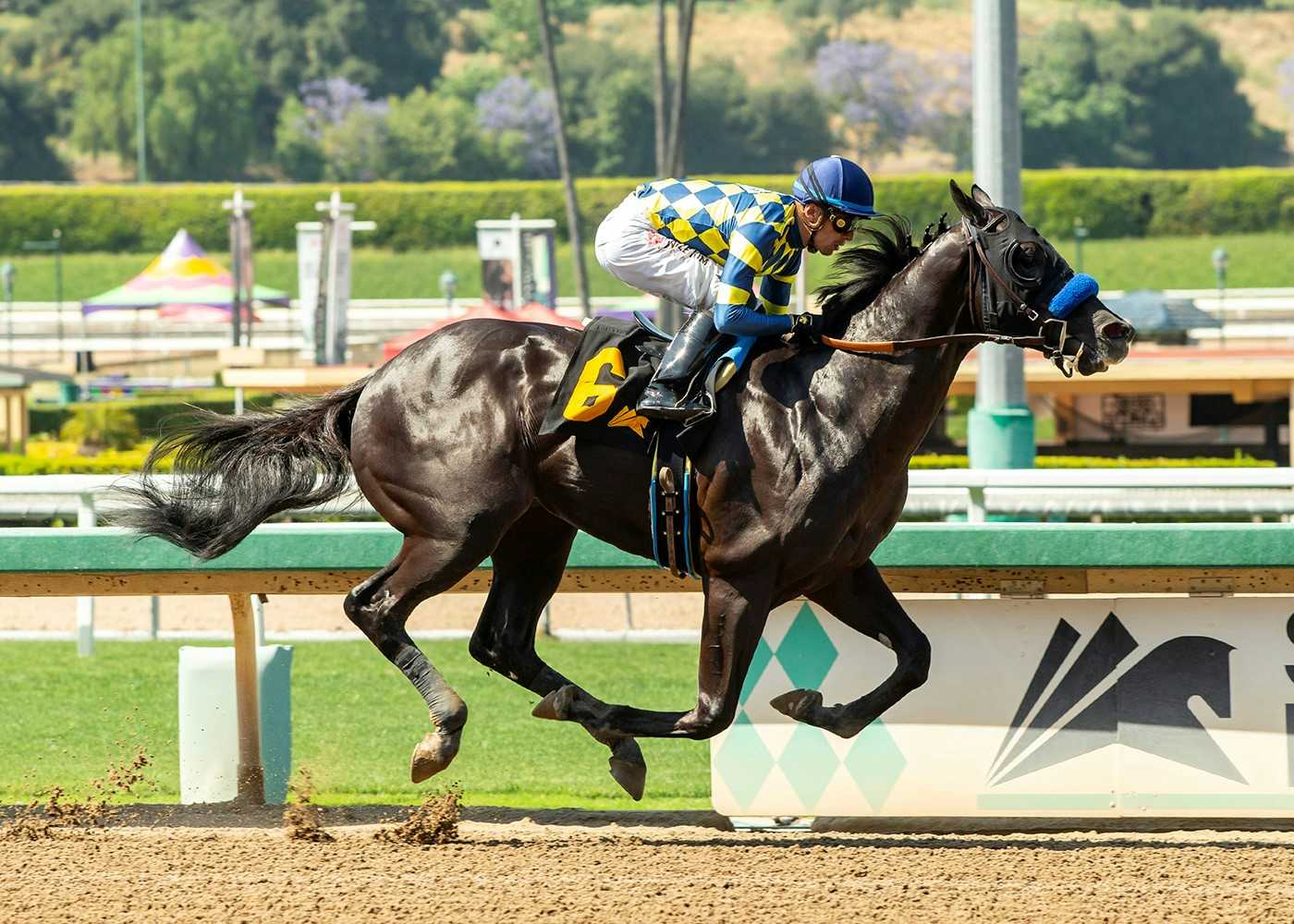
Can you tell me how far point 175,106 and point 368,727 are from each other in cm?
6200

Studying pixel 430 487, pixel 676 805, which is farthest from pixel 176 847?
pixel 676 805

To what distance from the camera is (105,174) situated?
70.4m

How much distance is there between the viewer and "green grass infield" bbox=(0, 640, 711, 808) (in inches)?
243

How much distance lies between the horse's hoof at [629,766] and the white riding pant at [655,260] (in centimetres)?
121

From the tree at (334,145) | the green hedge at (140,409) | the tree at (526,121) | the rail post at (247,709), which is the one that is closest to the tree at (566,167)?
the green hedge at (140,409)

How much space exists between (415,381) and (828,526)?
1254 millimetres

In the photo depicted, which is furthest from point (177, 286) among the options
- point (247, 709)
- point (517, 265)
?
point (247, 709)

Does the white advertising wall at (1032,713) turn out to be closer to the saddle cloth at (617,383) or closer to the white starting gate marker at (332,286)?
the saddle cloth at (617,383)

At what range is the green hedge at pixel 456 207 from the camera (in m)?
52.7

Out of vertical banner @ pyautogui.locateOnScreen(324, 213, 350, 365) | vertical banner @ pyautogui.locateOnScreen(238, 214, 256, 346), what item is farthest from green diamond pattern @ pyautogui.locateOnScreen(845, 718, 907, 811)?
vertical banner @ pyautogui.locateOnScreen(238, 214, 256, 346)

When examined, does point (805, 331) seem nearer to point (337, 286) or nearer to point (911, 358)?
point (911, 358)

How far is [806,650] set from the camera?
217 inches

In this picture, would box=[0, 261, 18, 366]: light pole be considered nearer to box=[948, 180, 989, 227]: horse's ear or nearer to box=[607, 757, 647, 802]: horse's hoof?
box=[607, 757, 647, 802]: horse's hoof

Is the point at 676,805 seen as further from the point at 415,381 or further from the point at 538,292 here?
the point at 538,292
